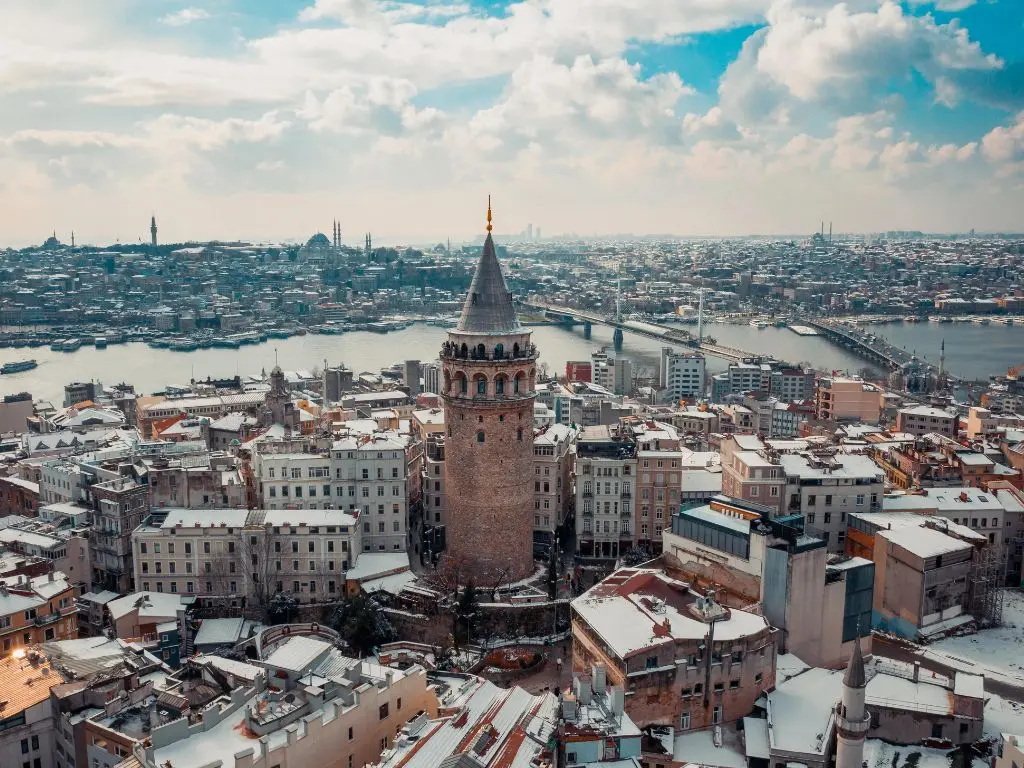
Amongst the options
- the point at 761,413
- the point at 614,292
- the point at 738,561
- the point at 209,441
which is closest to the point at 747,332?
the point at 614,292

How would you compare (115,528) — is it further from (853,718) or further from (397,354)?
(397,354)

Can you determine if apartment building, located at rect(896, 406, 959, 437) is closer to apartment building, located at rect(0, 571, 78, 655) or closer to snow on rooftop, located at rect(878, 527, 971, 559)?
snow on rooftop, located at rect(878, 527, 971, 559)

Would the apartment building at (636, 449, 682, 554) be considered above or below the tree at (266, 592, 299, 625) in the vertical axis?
above

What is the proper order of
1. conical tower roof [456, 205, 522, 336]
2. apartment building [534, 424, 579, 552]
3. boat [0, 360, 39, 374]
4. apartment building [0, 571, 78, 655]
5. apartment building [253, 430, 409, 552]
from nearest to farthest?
1. apartment building [0, 571, 78, 655]
2. conical tower roof [456, 205, 522, 336]
3. apartment building [253, 430, 409, 552]
4. apartment building [534, 424, 579, 552]
5. boat [0, 360, 39, 374]

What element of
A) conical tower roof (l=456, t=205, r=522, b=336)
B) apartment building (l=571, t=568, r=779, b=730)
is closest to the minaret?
apartment building (l=571, t=568, r=779, b=730)

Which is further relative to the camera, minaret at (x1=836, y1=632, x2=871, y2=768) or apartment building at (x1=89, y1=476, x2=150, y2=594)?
apartment building at (x1=89, y1=476, x2=150, y2=594)

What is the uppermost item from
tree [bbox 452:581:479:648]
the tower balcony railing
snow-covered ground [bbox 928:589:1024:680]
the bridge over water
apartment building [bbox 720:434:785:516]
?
the tower balcony railing

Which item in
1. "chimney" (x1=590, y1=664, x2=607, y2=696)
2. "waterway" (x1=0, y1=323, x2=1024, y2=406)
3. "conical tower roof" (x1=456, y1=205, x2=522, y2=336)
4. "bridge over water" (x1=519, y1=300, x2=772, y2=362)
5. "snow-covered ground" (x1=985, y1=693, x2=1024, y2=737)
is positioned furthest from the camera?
"bridge over water" (x1=519, y1=300, x2=772, y2=362)
